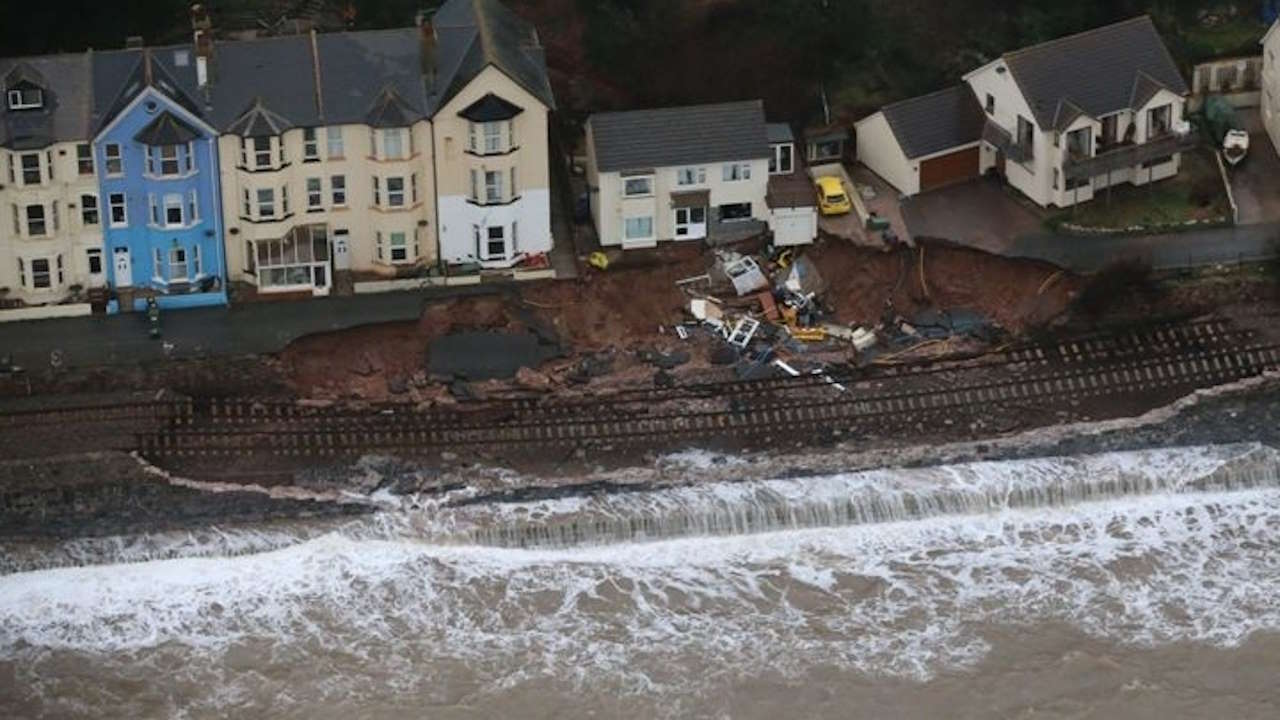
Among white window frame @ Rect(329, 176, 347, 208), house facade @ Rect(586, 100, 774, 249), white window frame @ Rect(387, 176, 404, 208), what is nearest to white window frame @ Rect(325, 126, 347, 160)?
white window frame @ Rect(329, 176, 347, 208)

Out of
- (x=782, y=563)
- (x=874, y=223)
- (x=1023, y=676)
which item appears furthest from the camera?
(x=874, y=223)

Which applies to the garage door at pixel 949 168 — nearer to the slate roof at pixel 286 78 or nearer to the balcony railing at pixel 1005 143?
the balcony railing at pixel 1005 143

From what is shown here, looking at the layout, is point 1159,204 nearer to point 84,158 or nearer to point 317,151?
point 317,151

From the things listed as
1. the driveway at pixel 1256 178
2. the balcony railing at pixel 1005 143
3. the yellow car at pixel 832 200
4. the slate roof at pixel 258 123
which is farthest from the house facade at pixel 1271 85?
the slate roof at pixel 258 123

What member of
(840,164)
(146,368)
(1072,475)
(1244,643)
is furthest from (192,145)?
(1244,643)

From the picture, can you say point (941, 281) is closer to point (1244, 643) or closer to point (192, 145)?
point (1244, 643)

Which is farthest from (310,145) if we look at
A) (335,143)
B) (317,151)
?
(335,143)
